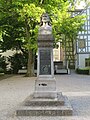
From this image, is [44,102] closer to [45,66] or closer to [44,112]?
[44,112]

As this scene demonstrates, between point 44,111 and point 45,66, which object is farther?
point 45,66

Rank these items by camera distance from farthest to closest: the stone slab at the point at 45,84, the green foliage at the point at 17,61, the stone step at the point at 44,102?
the green foliage at the point at 17,61, the stone slab at the point at 45,84, the stone step at the point at 44,102

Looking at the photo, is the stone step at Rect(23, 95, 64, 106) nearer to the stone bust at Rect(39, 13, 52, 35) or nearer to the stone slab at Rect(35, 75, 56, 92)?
the stone slab at Rect(35, 75, 56, 92)

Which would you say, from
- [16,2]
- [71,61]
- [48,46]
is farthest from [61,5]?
[71,61]

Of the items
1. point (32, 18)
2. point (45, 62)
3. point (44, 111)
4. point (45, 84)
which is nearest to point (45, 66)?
point (45, 62)

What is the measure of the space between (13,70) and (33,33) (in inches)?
531

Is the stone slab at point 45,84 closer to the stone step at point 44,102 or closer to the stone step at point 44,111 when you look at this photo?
the stone step at point 44,102

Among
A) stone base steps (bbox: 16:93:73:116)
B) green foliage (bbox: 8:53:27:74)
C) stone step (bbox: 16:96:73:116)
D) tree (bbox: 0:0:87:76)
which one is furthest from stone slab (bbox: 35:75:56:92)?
green foliage (bbox: 8:53:27:74)

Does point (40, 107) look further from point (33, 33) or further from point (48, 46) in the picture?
point (33, 33)

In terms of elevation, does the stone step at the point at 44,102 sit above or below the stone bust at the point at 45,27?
below

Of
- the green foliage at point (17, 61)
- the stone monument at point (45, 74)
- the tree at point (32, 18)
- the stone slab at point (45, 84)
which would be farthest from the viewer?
the green foliage at point (17, 61)

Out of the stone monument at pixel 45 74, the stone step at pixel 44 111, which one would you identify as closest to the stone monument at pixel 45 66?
the stone monument at pixel 45 74

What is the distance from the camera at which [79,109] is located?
1053 centimetres

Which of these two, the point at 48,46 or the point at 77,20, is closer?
the point at 48,46
